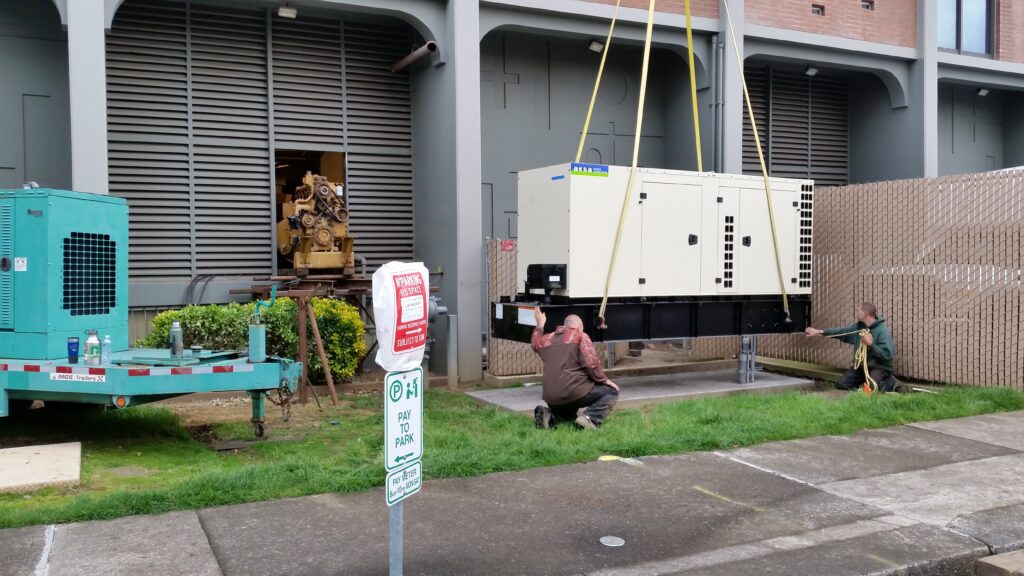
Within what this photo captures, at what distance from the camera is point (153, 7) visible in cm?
1229

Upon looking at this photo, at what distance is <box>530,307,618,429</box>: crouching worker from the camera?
8.74 m

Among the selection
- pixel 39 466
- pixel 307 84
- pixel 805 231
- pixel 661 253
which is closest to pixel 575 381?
pixel 661 253

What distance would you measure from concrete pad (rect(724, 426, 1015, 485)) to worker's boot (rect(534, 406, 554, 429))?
1.90 meters

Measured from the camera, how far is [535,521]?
5.98 meters

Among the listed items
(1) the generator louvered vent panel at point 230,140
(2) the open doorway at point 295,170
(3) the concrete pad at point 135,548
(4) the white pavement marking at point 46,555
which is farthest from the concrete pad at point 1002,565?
(1) the generator louvered vent panel at point 230,140

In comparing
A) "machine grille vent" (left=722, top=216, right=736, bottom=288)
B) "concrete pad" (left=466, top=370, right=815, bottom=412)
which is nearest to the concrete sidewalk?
"concrete pad" (left=466, top=370, right=815, bottom=412)

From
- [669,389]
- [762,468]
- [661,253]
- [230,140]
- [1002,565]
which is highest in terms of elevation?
[230,140]

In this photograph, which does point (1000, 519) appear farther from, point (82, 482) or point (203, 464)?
point (82, 482)

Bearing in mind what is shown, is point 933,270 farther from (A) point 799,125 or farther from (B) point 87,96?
(B) point 87,96

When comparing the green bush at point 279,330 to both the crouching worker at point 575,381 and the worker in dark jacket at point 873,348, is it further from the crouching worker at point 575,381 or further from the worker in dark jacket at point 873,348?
the worker in dark jacket at point 873,348

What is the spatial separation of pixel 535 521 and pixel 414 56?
8924mm

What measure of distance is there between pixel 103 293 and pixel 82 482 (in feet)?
7.78

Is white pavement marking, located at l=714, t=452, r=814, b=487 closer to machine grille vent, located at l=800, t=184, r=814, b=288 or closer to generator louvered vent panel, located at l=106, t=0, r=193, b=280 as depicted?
machine grille vent, located at l=800, t=184, r=814, b=288

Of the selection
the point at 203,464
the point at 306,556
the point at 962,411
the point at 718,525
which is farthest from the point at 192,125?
the point at 962,411
